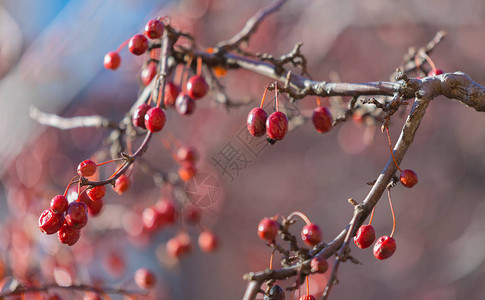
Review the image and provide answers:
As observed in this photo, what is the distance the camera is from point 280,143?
3566 mm

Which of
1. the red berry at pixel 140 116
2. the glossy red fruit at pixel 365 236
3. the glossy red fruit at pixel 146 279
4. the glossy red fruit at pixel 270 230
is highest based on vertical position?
the glossy red fruit at pixel 365 236

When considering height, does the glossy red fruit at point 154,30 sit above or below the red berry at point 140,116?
above

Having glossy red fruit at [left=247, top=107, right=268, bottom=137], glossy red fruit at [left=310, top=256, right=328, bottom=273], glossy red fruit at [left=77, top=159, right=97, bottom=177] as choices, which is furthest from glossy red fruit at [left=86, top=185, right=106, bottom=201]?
glossy red fruit at [left=310, top=256, right=328, bottom=273]

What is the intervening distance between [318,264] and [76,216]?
41 centimetres

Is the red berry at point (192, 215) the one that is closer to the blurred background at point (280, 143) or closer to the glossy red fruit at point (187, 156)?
the glossy red fruit at point (187, 156)

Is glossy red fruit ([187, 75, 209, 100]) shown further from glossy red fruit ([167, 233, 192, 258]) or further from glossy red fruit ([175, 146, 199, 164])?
glossy red fruit ([167, 233, 192, 258])

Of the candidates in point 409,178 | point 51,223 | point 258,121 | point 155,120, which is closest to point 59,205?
point 51,223

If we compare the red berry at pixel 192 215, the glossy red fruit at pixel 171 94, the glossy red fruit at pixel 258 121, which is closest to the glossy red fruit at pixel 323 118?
the glossy red fruit at pixel 258 121

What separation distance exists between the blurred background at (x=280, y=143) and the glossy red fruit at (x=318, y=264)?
1605 mm

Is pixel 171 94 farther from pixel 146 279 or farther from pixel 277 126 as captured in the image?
pixel 146 279

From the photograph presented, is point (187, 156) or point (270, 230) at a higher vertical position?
point (187, 156)

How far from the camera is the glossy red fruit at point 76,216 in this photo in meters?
0.83

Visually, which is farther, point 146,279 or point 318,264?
point 146,279

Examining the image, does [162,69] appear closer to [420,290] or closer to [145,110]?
[145,110]
